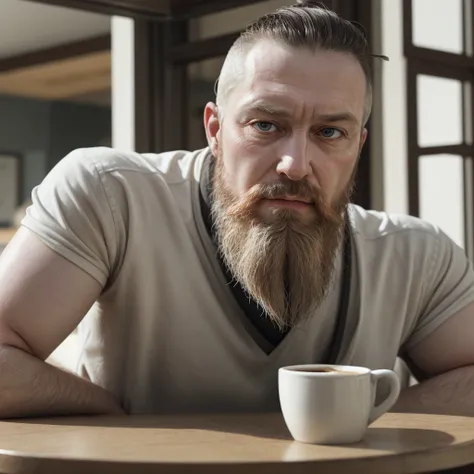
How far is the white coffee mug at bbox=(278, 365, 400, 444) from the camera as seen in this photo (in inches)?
42.3

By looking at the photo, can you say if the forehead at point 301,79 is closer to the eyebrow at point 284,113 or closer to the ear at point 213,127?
the eyebrow at point 284,113

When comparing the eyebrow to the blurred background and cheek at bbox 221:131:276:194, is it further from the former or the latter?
the blurred background

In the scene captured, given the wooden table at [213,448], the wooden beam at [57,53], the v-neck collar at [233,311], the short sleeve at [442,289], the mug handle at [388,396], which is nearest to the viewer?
the wooden table at [213,448]

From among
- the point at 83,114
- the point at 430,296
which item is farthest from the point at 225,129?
the point at 83,114

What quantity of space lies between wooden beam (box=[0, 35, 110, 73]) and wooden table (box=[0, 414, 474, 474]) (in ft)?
12.8

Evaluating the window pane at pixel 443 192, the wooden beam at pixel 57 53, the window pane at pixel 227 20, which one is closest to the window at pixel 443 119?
the window pane at pixel 443 192

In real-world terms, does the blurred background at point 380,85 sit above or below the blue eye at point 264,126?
above

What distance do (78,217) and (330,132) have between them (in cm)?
38

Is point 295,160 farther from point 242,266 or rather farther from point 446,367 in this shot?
point 446,367

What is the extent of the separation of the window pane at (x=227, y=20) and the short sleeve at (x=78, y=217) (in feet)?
6.09

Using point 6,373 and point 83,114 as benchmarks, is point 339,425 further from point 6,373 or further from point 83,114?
point 83,114

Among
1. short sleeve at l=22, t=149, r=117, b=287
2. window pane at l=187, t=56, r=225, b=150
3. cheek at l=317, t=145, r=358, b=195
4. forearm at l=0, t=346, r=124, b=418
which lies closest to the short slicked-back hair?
cheek at l=317, t=145, r=358, b=195

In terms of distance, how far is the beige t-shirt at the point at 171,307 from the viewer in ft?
4.89

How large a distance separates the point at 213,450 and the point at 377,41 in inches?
87.3
